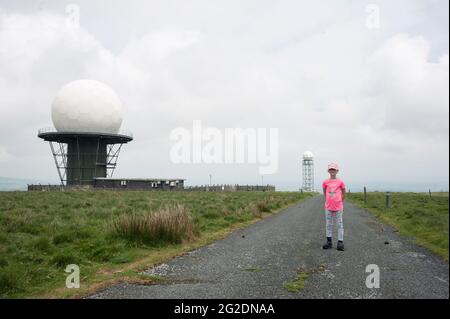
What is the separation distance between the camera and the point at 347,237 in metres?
12.0

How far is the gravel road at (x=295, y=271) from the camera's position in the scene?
19.5ft

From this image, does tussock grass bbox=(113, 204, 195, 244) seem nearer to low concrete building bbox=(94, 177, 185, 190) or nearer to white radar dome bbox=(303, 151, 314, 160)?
low concrete building bbox=(94, 177, 185, 190)

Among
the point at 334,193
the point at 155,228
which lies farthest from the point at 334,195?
the point at 155,228

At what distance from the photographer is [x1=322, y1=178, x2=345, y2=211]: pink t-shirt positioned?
9906 mm

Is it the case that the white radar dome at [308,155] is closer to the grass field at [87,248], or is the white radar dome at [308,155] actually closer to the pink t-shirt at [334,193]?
the grass field at [87,248]

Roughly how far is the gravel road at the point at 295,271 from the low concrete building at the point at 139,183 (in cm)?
5407

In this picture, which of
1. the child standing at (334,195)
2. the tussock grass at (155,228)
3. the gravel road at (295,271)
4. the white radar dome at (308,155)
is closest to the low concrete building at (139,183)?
the white radar dome at (308,155)

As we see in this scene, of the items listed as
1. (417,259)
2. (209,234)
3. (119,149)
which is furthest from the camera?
(119,149)

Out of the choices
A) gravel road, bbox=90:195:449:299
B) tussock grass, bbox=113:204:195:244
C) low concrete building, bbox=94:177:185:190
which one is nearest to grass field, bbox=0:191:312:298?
tussock grass, bbox=113:204:195:244

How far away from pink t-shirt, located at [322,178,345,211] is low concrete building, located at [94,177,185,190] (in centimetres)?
5610

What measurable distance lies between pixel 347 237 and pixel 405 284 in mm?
5847
